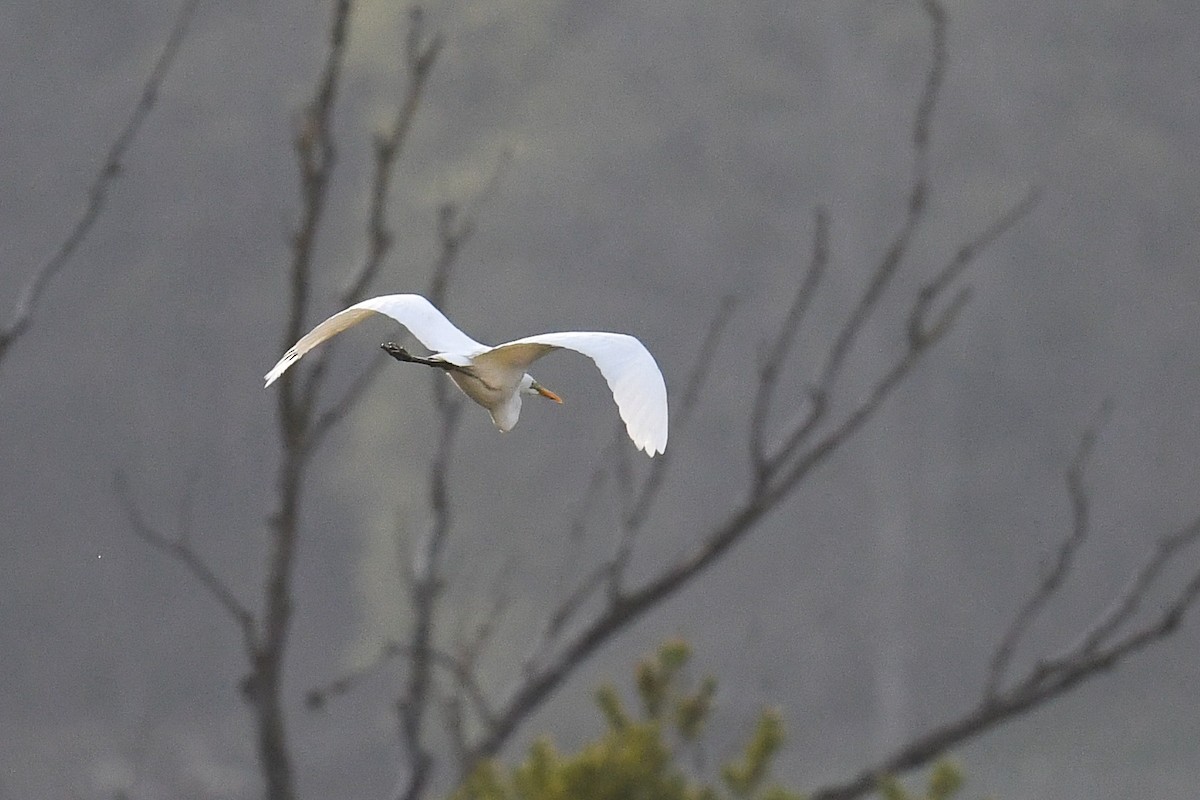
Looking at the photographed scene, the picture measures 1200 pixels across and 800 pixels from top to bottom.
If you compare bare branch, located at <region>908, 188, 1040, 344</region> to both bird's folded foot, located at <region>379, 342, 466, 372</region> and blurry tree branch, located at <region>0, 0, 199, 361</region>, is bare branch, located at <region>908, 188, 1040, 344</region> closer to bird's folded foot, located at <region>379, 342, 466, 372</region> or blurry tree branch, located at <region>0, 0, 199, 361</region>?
blurry tree branch, located at <region>0, 0, 199, 361</region>

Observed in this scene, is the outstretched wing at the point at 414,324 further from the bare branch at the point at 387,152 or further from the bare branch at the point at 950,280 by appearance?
the bare branch at the point at 950,280

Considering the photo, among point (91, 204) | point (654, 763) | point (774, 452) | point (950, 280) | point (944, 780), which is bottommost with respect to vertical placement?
point (944, 780)

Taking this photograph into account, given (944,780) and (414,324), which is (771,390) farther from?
(414,324)

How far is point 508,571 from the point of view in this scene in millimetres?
5375

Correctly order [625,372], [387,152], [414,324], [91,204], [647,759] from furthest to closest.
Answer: [387,152] → [647,759] → [91,204] → [414,324] → [625,372]

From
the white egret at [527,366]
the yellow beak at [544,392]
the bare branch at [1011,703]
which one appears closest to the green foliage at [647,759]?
the bare branch at [1011,703]

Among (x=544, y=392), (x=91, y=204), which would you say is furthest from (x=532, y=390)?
(x=91, y=204)

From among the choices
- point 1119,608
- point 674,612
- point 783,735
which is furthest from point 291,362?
point 674,612

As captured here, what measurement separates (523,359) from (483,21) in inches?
575

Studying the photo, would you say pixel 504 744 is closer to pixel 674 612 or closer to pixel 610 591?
pixel 610 591

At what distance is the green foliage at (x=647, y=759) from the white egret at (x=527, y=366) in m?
2.28

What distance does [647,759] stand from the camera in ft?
13.7

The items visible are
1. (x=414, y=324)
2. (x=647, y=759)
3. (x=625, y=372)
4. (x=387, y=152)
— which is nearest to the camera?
(x=625, y=372)

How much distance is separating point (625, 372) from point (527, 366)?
97 millimetres
